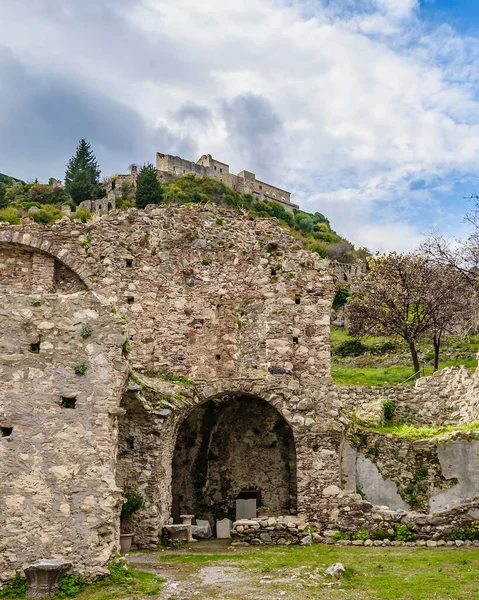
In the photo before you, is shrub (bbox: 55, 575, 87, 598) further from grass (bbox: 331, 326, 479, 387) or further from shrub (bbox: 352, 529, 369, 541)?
grass (bbox: 331, 326, 479, 387)

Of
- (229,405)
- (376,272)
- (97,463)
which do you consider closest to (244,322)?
(229,405)

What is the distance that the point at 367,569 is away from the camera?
12.5 metres

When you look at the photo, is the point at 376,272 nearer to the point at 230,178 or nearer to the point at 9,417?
the point at 9,417

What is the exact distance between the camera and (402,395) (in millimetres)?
26047

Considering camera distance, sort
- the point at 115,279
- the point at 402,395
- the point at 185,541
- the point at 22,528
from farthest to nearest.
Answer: the point at 402,395, the point at 115,279, the point at 185,541, the point at 22,528

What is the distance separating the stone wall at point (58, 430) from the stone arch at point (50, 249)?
8.65 meters

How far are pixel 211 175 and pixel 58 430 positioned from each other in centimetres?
10039

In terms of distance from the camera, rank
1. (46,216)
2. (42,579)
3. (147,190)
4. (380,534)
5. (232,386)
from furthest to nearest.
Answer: (147,190) → (46,216) → (232,386) → (380,534) → (42,579)

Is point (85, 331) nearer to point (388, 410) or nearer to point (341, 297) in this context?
point (388, 410)

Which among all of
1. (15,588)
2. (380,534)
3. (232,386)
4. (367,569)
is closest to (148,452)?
(232,386)

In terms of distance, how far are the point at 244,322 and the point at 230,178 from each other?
93552 millimetres

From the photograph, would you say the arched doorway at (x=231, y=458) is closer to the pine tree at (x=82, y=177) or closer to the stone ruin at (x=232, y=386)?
the stone ruin at (x=232, y=386)

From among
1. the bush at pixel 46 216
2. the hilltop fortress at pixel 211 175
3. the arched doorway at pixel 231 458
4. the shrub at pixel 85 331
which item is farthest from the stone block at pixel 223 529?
the hilltop fortress at pixel 211 175

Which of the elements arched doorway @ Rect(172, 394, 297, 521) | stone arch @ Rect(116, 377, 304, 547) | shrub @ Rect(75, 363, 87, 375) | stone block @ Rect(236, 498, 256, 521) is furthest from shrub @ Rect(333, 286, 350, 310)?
shrub @ Rect(75, 363, 87, 375)
